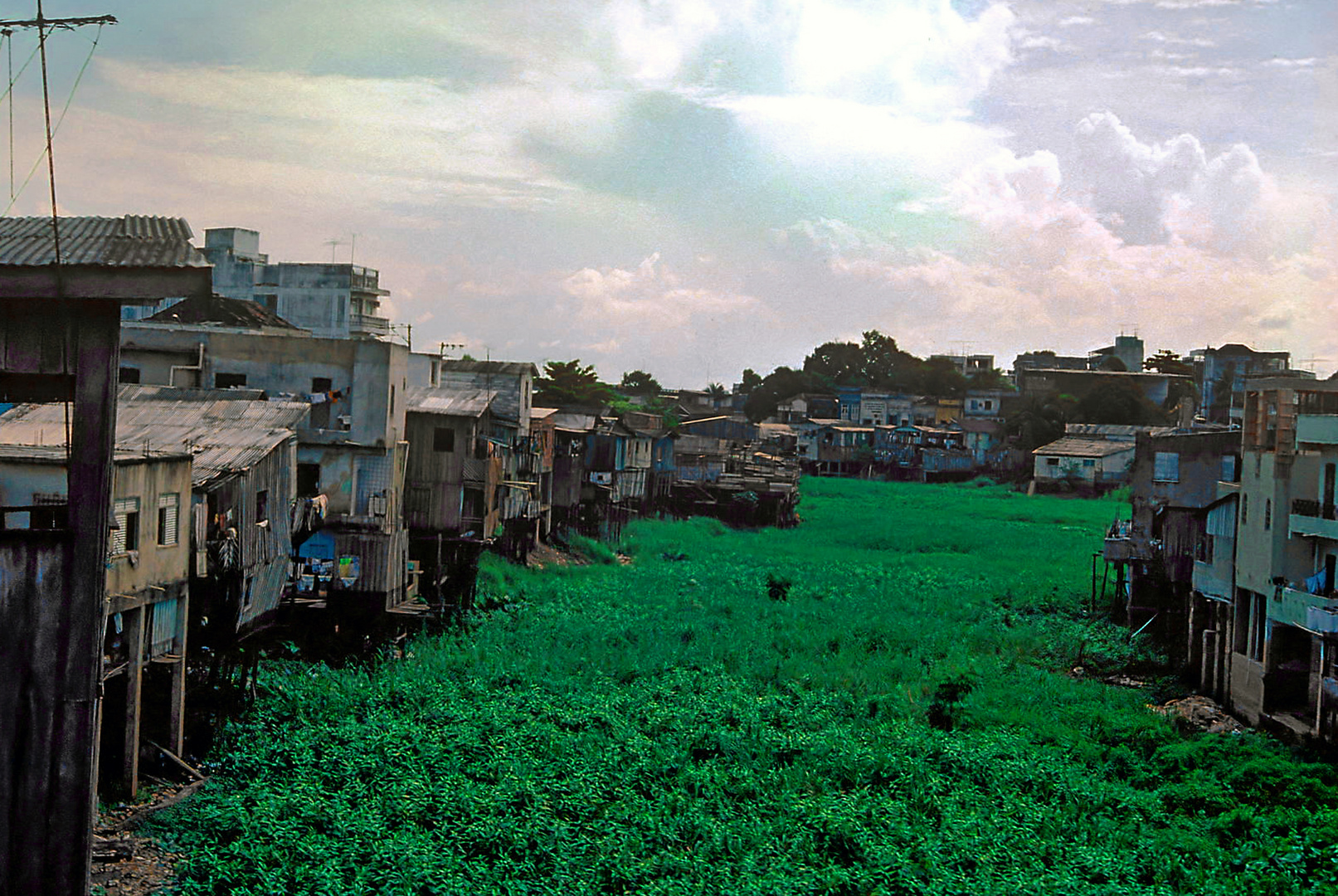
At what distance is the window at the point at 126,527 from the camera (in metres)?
18.3

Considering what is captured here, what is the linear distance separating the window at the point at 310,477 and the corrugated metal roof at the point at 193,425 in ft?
3.96

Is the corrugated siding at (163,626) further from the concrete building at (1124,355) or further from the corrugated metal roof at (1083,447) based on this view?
the concrete building at (1124,355)

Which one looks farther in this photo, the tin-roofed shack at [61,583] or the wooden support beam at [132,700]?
the wooden support beam at [132,700]

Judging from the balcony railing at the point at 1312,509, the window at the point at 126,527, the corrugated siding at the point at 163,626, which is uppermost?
the balcony railing at the point at 1312,509

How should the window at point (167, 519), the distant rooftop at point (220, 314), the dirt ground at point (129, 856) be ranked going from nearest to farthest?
the dirt ground at point (129, 856)
the window at point (167, 519)
the distant rooftop at point (220, 314)

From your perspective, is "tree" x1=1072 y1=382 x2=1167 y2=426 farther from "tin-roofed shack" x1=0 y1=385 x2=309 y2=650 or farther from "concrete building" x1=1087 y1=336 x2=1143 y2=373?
"tin-roofed shack" x1=0 y1=385 x2=309 y2=650

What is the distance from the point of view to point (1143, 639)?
→ 33.0 m

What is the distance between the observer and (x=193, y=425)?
1027 inches

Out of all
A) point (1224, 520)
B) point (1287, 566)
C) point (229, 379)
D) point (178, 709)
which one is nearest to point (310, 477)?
point (229, 379)

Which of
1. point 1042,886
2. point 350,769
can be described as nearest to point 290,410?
point 350,769

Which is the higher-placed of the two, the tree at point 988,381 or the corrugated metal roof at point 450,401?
the tree at point 988,381

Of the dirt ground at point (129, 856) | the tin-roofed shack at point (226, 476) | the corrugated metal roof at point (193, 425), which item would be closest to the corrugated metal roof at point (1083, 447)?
the corrugated metal roof at point (193, 425)

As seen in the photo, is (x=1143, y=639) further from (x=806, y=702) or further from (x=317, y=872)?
(x=317, y=872)

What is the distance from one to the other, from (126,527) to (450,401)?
17.2m
